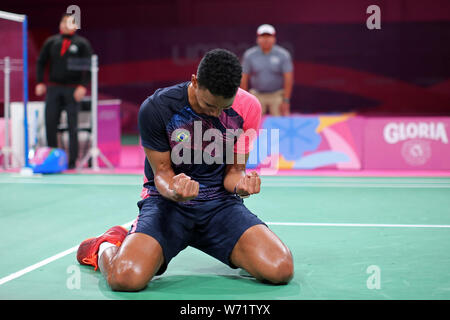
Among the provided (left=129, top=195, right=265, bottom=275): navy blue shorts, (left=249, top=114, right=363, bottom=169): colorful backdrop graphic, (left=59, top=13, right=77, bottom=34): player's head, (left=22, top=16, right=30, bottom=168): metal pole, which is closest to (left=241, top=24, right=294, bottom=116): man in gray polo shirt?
(left=249, top=114, right=363, bottom=169): colorful backdrop graphic

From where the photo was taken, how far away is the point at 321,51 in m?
17.6

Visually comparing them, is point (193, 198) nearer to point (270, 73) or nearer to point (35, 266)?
point (35, 266)

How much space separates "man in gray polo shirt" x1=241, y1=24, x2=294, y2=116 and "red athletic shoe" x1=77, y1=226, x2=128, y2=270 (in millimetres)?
6258

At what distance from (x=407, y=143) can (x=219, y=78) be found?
703 centimetres

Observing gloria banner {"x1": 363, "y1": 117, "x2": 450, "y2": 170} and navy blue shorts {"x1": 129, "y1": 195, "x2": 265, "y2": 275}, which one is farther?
gloria banner {"x1": 363, "y1": 117, "x2": 450, "y2": 170}

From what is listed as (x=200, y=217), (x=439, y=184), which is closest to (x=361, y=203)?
(x=439, y=184)

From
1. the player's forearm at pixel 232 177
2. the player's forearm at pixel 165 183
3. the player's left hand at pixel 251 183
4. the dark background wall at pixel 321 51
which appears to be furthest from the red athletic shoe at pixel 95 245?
the dark background wall at pixel 321 51

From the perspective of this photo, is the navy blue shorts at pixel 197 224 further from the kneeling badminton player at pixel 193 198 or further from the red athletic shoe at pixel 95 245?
the red athletic shoe at pixel 95 245

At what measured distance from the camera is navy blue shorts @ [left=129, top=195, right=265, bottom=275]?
3.83 m

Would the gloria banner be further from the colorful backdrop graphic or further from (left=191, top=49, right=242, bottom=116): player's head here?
(left=191, top=49, right=242, bottom=116): player's head

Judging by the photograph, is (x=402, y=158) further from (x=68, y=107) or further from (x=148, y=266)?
(x=148, y=266)

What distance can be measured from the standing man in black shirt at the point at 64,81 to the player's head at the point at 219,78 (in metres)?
6.58

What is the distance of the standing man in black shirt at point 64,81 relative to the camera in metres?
9.74

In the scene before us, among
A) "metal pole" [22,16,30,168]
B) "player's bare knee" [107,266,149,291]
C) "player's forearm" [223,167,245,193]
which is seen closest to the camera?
"player's bare knee" [107,266,149,291]
